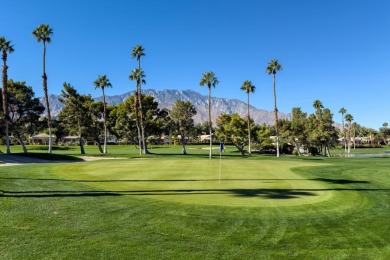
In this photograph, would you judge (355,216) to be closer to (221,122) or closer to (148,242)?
(148,242)

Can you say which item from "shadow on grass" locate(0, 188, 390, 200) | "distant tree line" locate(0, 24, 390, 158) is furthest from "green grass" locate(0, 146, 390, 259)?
"distant tree line" locate(0, 24, 390, 158)

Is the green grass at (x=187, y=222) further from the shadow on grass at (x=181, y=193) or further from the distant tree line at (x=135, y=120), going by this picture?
the distant tree line at (x=135, y=120)

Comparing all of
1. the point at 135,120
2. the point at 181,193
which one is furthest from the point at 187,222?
the point at 135,120

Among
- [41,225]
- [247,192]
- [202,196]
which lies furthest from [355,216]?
[41,225]

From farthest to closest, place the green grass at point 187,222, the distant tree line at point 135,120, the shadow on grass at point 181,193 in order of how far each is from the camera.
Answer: the distant tree line at point 135,120 < the shadow on grass at point 181,193 < the green grass at point 187,222

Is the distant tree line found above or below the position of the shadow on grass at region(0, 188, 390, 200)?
above

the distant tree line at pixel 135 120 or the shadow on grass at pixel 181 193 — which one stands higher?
the distant tree line at pixel 135 120

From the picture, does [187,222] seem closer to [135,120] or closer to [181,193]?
[181,193]

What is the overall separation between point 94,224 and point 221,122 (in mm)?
71983

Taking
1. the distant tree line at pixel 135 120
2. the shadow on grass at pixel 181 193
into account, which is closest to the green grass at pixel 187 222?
the shadow on grass at pixel 181 193

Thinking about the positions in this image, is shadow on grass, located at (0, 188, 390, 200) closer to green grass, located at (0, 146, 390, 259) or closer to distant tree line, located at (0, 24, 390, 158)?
green grass, located at (0, 146, 390, 259)

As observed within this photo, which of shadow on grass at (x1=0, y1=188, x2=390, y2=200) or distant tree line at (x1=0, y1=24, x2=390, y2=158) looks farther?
distant tree line at (x1=0, y1=24, x2=390, y2=158)

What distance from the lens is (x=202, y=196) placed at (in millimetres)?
15156

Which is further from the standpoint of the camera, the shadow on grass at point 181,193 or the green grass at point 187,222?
the shadow on grass at point 181,193
